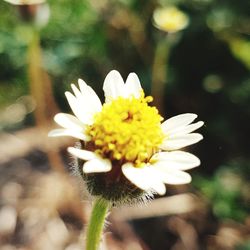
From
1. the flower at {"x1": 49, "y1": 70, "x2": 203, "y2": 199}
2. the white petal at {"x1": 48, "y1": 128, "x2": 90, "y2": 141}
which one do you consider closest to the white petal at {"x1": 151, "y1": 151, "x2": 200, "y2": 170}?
the flower at {"x1": 49, "y1": 70, "x2": 203, "y2": 199}

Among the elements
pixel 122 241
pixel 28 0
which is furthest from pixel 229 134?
pixel 28 0

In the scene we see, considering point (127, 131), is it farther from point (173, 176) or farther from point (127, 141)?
point (173, 176)

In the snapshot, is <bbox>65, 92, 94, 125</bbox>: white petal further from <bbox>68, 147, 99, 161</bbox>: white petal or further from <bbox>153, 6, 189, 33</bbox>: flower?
<bbox>153, 6, 189, 33</bbox>: flower

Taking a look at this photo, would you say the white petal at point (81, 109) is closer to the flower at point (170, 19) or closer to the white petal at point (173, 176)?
the white petal at point (173, 176)

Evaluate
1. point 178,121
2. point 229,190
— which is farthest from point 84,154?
point 229,190

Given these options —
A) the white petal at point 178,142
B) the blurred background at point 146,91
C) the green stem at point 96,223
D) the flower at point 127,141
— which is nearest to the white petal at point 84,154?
the flower at point 127,141

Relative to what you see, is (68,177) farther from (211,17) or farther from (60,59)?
(211,17)
